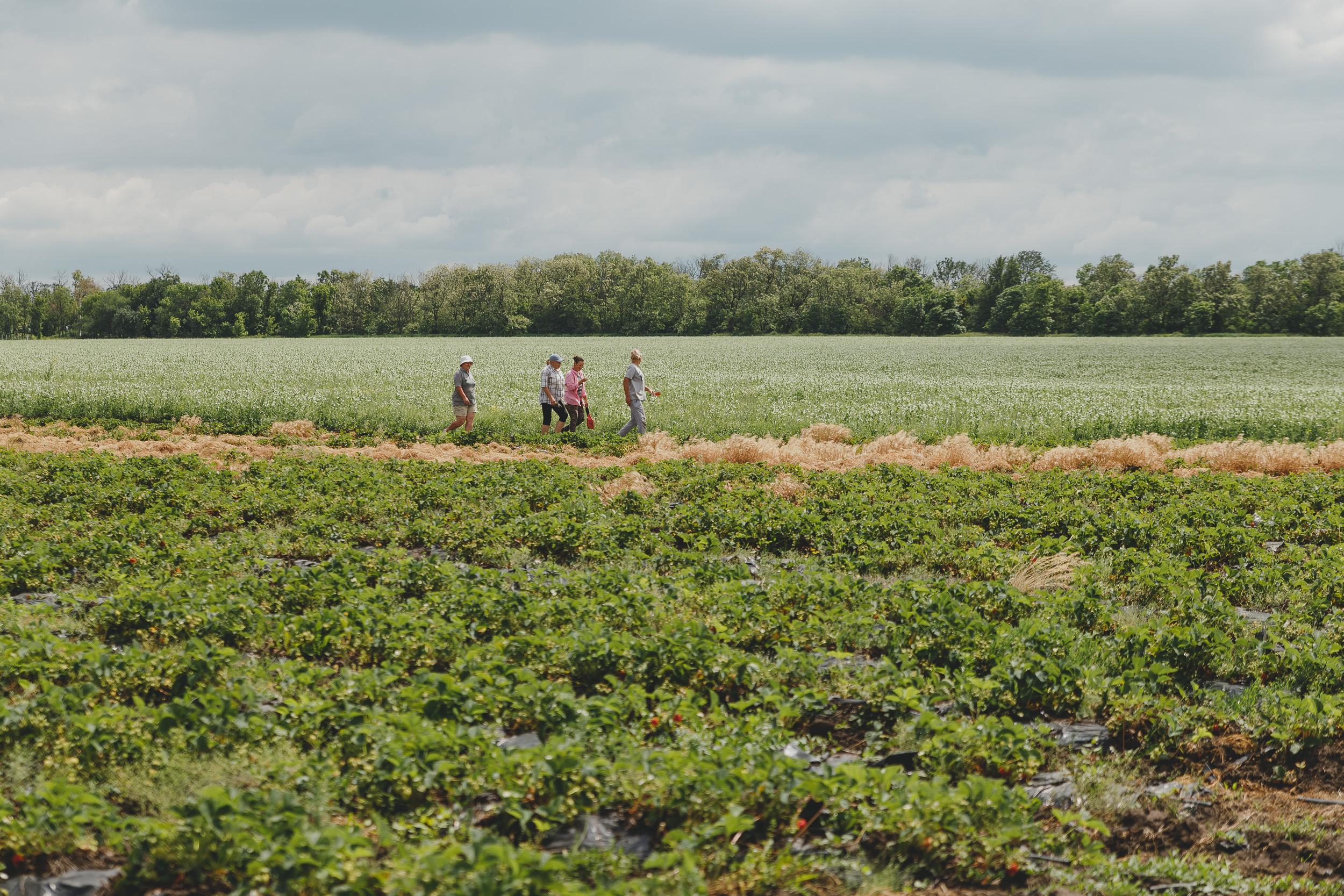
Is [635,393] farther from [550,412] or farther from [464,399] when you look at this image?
[464,399]

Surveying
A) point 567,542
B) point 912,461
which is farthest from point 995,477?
point 567,542

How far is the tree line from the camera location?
390ft

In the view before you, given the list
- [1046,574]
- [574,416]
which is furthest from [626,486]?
[1046,574]

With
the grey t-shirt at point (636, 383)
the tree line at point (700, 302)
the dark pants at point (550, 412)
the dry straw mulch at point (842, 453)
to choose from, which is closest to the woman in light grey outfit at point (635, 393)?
the grey t-shirt at point (636, 383)

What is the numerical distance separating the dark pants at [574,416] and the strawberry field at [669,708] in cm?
905

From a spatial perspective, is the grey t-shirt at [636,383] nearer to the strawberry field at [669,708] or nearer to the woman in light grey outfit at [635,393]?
the woman in light grey outfit at [635,393]

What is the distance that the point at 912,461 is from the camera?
17.9m

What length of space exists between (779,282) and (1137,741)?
129896 mm

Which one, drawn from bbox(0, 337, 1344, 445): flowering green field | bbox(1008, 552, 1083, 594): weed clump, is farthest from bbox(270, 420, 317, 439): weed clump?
bbox(1008, 552, 1083, 594): weed clump

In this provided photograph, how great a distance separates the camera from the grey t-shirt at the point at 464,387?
19953mm

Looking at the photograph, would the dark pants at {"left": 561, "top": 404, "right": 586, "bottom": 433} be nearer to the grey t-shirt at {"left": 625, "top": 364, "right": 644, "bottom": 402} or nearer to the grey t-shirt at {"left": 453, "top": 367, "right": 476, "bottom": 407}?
the grey t-shirt at {"left": 625, "top": 364, "right": 644, "bottom": 402}

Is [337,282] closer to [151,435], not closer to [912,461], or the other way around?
[151,435]

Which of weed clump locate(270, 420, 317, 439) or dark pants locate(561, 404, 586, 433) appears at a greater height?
dark pants locate(561, 404, 586, 433)

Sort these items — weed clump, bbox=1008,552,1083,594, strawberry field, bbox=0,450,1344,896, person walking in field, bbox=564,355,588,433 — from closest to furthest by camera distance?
strawberry field, bbox=0,450,1344,896 → weed clump, bbox=1008,552,1083,594 → person walking in field, bbox=564,355,588,433
